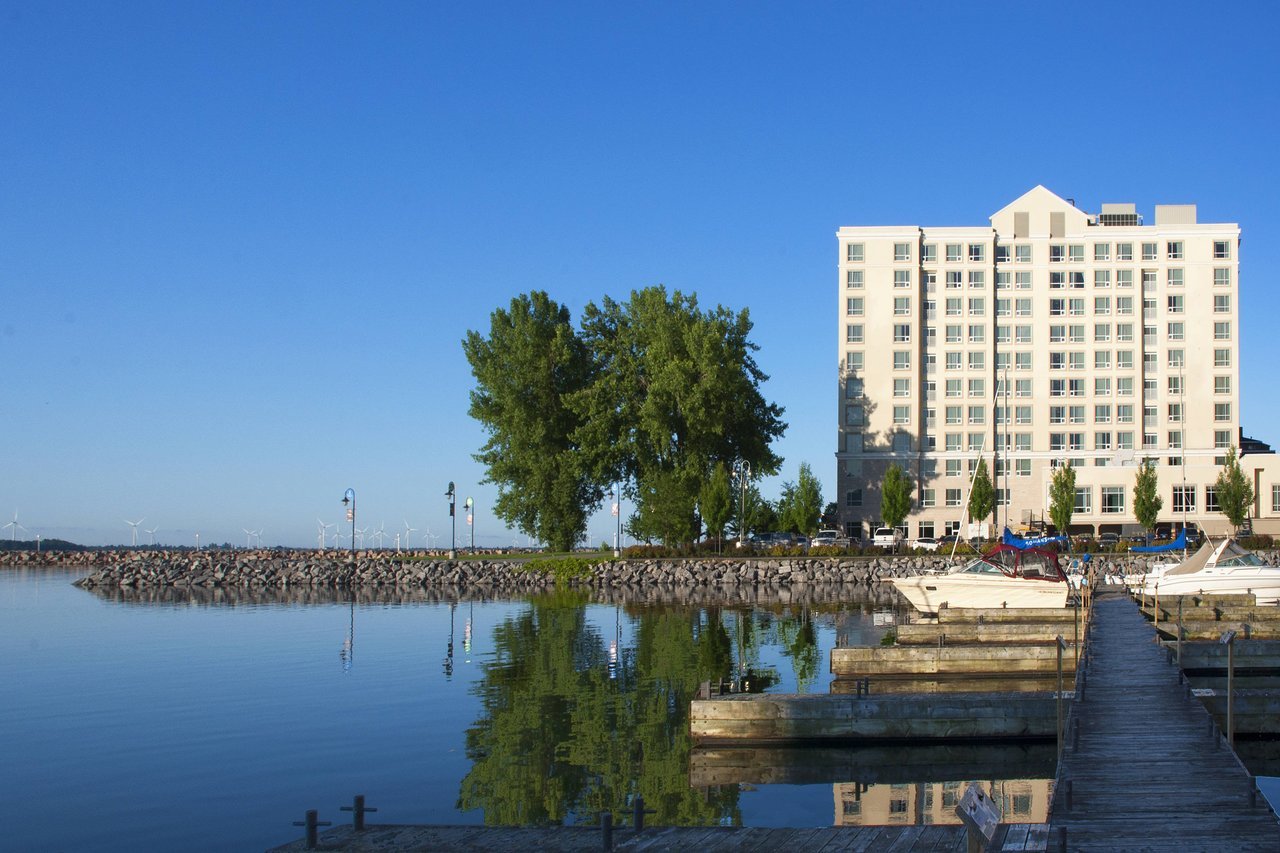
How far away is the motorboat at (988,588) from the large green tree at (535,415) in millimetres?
46045

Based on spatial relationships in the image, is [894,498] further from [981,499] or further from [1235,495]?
[1235,495]

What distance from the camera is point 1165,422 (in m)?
105

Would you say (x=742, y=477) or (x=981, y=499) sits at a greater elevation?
(x=742, y=477)

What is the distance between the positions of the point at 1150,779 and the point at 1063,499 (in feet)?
273

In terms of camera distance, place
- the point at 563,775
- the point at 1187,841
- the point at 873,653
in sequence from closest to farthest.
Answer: the point at 1187,841 < the point at 563,775 < the point at 873,653

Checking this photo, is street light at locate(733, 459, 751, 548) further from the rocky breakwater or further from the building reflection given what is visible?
the building reflection

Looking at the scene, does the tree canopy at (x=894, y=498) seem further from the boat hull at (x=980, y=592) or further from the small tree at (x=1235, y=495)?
Result: the boat hull at (x=980, y=592)

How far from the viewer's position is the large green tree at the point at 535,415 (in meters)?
86.5

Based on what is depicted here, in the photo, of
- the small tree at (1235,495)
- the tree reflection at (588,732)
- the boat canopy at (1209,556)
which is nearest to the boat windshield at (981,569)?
the boat canopy at (1209,556)

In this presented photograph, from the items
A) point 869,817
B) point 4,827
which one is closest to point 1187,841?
point 869,817

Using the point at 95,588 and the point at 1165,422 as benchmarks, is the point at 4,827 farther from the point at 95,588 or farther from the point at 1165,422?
the point at 1165,422

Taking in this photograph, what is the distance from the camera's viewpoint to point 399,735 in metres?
23.6

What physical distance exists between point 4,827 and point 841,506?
9271cm

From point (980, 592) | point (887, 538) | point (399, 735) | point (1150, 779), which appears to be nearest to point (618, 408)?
point (887, 538)
